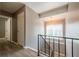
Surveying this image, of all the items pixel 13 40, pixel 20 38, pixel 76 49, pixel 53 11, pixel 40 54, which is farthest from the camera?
pixel 20 38

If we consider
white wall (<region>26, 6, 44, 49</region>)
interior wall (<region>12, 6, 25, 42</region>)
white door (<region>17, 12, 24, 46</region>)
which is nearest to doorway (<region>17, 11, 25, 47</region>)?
white door (<region>17, 12, 24, 46</region>)

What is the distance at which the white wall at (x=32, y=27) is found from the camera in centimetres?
423

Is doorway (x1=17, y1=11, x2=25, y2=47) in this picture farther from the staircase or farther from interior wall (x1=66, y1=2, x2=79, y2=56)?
interior wall (x1=66, y1=2, x2=79, y2=56)

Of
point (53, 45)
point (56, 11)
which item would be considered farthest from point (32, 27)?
point (56, 11)

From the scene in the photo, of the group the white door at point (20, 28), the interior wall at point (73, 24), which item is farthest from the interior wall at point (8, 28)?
the interior wall at point (73, 24)

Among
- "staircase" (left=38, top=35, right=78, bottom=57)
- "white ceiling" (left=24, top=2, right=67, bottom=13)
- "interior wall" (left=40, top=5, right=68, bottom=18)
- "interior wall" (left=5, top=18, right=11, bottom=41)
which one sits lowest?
"staircase" (left=38, top=35, right=78, bottom=57)

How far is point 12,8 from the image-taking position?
13.3ft

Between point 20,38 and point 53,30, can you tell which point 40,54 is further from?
point 20,38

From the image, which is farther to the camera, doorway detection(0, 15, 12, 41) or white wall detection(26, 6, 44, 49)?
white wall detection(26, 6, 44, 49)

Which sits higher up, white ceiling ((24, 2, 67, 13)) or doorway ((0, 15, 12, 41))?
white ceiling ((24, 2, 67, 13))

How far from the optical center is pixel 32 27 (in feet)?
15.4

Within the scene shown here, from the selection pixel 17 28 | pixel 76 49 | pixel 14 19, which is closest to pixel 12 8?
pixel 14 19

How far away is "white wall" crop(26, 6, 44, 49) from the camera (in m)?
4.23

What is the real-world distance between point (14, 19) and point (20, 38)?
2.64ft
